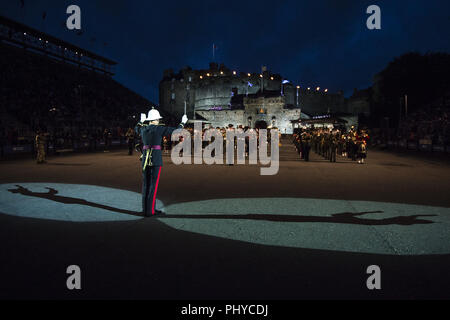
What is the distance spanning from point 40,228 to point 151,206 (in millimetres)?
1824

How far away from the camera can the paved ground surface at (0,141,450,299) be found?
10.3 ft

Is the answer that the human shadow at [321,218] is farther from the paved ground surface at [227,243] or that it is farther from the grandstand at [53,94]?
the grandstand at [53,94]

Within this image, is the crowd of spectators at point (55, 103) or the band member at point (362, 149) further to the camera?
the crowd of spectators at point (55, 103)

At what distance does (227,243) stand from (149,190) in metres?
2.22

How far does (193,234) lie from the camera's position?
4883 millimetres

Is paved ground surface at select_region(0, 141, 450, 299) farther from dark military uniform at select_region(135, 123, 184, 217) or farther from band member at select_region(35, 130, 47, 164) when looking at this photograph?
band member at select_region(35, 130, 47, 164)

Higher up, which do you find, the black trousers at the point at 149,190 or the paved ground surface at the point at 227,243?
the black trousers at the point at 149,190

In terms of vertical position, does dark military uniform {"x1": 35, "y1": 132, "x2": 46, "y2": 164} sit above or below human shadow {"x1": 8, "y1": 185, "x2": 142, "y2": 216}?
above

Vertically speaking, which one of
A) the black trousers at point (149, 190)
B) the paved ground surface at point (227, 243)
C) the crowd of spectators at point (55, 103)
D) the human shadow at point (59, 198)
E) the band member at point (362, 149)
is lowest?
the paved ground surface at point (227, 243)

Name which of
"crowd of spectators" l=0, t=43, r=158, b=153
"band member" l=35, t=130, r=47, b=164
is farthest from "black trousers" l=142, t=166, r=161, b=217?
"crowd of spectators" l=0, t=43, r=158, b=153

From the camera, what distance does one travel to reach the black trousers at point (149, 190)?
5.99m

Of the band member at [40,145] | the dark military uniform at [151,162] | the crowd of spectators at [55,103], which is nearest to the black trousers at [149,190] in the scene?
the dark military uniform at [151,162]
